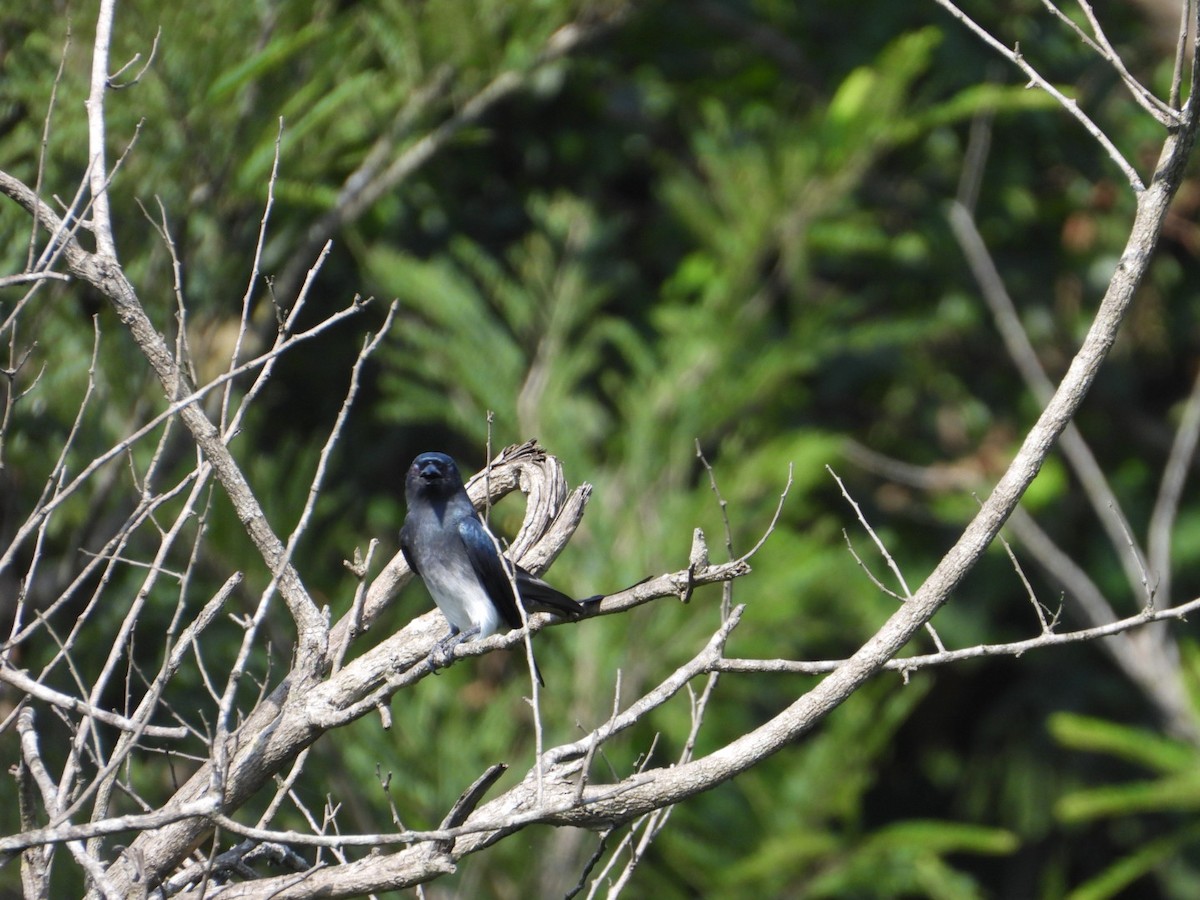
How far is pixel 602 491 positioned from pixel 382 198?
1.56 metres

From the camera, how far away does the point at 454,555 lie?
3723mm

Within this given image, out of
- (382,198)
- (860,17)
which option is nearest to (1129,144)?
(860,17)

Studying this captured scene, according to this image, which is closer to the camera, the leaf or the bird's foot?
the bird's foot

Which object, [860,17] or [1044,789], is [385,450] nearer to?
[860,17]

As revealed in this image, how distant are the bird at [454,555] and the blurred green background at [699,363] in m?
1.42

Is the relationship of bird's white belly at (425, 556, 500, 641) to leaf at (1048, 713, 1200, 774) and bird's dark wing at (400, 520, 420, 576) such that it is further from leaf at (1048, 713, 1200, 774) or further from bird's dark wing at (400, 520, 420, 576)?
leaf at (1048, 713, 1200, 774)

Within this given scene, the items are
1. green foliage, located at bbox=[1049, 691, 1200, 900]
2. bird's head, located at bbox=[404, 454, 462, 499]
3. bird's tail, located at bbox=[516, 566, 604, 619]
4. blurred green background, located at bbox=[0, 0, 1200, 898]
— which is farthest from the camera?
green foliage, located at bbox=[1049, 691, 1200, 900]

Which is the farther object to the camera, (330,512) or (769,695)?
(769,695)

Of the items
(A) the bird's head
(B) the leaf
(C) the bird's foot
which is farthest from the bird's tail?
(B) the leaf

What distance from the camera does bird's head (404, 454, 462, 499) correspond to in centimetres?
375

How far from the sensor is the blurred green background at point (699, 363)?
5.15m

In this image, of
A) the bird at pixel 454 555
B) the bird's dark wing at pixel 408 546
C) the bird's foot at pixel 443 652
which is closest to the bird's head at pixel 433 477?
the bird at pixel 454 555

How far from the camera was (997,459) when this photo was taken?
6887mm

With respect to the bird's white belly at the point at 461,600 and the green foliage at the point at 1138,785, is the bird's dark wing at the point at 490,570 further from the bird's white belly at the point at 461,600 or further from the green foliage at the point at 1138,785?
the green foliage at the point at 1138,785
